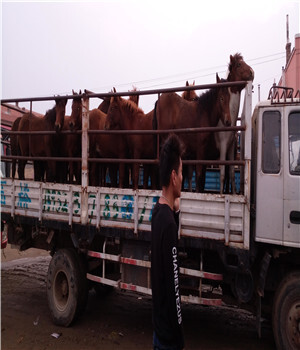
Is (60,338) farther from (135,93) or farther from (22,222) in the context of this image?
(135,93)

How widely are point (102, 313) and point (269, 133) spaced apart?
364 centimetres

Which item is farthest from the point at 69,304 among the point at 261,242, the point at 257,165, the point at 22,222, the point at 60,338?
the point at 257,165

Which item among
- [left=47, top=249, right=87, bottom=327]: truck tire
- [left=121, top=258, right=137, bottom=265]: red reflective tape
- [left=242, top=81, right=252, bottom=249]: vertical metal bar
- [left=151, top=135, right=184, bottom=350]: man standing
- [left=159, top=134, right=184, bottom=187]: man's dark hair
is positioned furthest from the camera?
[left=47, top=249, right=87, bottom=327]: truck tire

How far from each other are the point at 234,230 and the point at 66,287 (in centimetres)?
276

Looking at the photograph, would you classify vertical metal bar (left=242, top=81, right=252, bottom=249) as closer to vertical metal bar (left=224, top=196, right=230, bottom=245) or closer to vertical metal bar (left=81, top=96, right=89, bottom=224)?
vertical metal bar (left=224, top=196, right=230, bottom=245)

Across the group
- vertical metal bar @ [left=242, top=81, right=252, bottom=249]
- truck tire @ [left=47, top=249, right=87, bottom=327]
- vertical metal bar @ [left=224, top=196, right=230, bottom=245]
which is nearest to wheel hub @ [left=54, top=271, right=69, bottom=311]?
truck tire @ [left=47, top=249, right=87, bottom=327]

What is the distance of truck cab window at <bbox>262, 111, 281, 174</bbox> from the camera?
3.47 meters

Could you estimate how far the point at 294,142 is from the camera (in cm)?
342

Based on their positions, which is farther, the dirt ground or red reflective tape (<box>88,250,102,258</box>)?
red reflective tape (<box>88,250,102,258</box>)

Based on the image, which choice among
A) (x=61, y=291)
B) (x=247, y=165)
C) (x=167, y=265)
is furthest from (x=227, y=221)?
(x=61, y=291)

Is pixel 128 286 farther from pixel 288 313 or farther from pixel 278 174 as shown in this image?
pixel 278 174

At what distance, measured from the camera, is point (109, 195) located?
13.9 feet

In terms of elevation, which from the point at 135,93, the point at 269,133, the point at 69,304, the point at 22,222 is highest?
the point at 135,93

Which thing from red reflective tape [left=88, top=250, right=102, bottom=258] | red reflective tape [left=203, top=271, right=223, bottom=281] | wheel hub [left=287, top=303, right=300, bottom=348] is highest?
red reflective tape [left=88, top=250, right=102, bottom=258]
